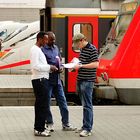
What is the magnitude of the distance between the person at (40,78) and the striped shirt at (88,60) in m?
0.47

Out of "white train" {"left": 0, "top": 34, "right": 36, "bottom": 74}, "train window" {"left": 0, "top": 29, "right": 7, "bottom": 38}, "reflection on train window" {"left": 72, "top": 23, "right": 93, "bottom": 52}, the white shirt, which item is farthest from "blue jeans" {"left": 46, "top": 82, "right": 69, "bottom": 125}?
"train window" {"left": 0, "top": 29, "right": 7, "bottom": 38}

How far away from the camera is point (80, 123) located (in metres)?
11.0

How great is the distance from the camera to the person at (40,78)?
9.29 m

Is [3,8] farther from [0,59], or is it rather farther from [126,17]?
[126,17]

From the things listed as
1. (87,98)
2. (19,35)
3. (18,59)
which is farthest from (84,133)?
(19,35)

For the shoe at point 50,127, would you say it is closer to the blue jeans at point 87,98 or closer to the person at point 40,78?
the person at point 40,78

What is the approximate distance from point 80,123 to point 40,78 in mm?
2003

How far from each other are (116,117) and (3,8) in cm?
2016

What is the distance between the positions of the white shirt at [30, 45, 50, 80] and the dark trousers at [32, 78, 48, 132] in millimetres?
84

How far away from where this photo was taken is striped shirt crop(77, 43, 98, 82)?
370 inches

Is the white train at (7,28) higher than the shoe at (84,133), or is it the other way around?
the white train at (7,28)

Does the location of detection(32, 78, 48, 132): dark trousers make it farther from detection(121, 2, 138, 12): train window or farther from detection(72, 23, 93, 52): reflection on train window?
detection(72, 23, 93, 52): reflection on train window

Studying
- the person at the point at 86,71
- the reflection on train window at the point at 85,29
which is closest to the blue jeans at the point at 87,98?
the person at the point at 86,71

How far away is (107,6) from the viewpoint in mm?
16125
